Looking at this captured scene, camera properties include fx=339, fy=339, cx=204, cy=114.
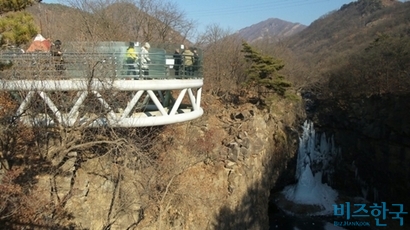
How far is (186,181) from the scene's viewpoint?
13.3m

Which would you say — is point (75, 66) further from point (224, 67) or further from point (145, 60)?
point (224, 67)

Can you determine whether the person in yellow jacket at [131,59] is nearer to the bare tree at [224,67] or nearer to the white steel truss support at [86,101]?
the white steel truss support at [86,101]

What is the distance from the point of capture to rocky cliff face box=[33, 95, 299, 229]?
1059 centimetres

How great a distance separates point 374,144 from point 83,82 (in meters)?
21.6

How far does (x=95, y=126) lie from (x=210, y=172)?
6.38 metres

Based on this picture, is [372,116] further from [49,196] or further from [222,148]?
[49,196]

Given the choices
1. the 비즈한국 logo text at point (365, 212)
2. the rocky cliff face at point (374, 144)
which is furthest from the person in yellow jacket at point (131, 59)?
the rocky cliff face at point (374, 144)

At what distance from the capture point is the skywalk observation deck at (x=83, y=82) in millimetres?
8172

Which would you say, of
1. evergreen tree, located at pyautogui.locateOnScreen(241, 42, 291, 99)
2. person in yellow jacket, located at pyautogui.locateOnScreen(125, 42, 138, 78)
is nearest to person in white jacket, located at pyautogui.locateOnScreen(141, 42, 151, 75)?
person in yellow jacket, located at pyautogui.locateOnScreen(125, 42, 138, 78)

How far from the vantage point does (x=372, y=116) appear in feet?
79.3

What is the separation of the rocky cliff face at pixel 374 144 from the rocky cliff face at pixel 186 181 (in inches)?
347

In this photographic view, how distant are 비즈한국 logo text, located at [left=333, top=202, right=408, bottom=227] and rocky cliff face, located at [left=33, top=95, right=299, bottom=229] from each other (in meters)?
6.78

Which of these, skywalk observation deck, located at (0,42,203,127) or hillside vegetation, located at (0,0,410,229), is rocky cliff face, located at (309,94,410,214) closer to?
hillside vegetation, located at (0,0,410,229)

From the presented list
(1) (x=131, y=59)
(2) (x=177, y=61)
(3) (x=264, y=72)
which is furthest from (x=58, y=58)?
(3) (x=264, y=72)
